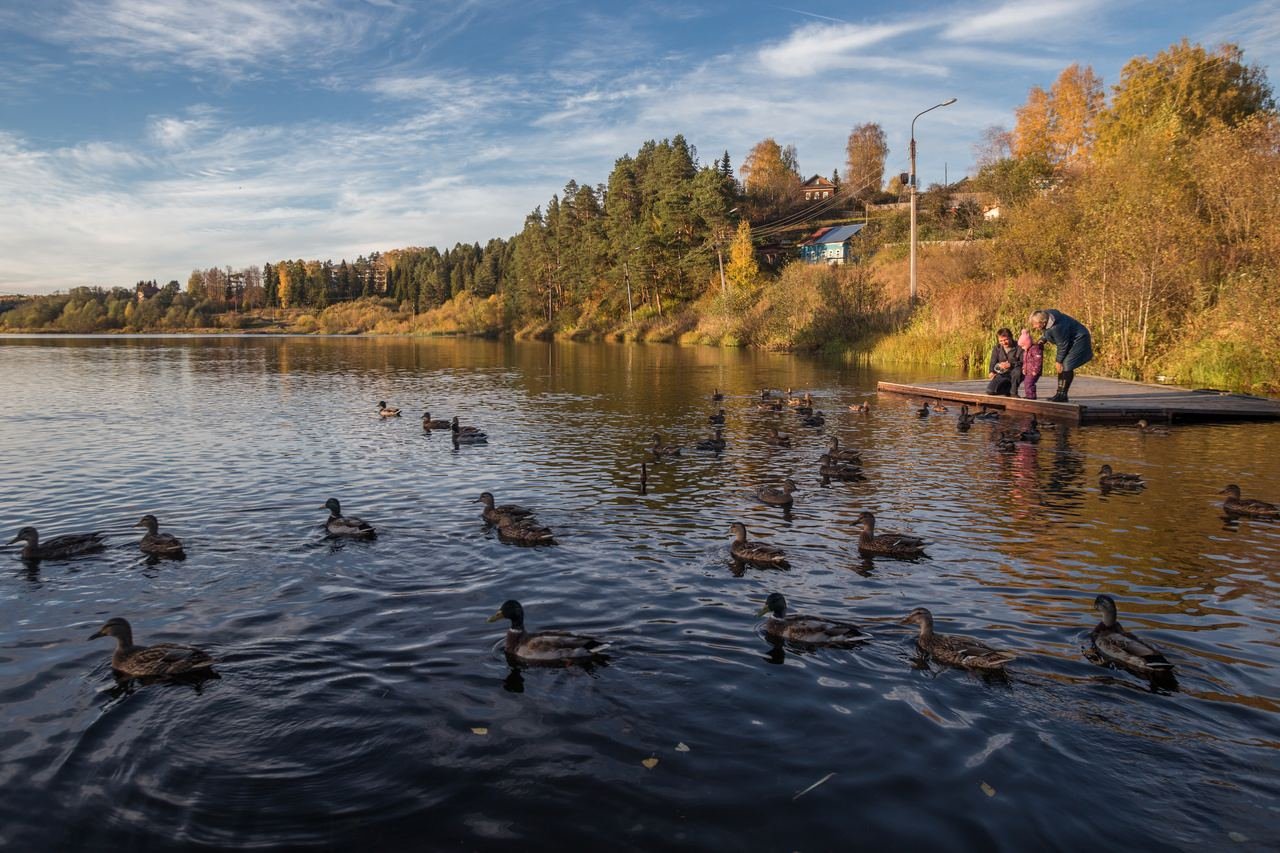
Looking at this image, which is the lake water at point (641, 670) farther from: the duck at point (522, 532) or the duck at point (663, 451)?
the duck at point (663, 451)

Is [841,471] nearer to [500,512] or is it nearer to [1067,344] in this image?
[500,512]

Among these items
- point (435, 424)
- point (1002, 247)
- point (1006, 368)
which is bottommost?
point (435, 424)

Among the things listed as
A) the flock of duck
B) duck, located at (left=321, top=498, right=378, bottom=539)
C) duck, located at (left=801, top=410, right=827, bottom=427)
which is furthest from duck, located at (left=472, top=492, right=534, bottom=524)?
duck, located at (left=801, top=410, right=827, bottom=427)

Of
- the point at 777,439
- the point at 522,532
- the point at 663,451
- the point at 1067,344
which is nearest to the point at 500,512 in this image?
the point at 522,532

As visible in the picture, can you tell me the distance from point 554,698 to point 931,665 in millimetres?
4475

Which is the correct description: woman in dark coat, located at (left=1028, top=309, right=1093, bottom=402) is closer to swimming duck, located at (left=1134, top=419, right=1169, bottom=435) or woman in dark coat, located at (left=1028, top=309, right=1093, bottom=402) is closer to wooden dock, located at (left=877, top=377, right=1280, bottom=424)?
wooden dock, located at (left=877, top=377, right=1280, bottom=424)

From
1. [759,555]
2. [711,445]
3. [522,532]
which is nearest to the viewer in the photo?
[759,555]

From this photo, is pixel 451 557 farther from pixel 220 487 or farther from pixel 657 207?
pixel 657 207

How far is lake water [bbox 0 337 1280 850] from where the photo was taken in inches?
260

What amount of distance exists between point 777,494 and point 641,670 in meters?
8.36

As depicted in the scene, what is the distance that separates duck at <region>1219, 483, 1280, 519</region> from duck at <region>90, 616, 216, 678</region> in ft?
58.6

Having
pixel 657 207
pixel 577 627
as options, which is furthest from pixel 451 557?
pixel 657 207

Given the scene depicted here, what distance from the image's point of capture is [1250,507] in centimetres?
1510

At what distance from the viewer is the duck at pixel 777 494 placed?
1677cm
